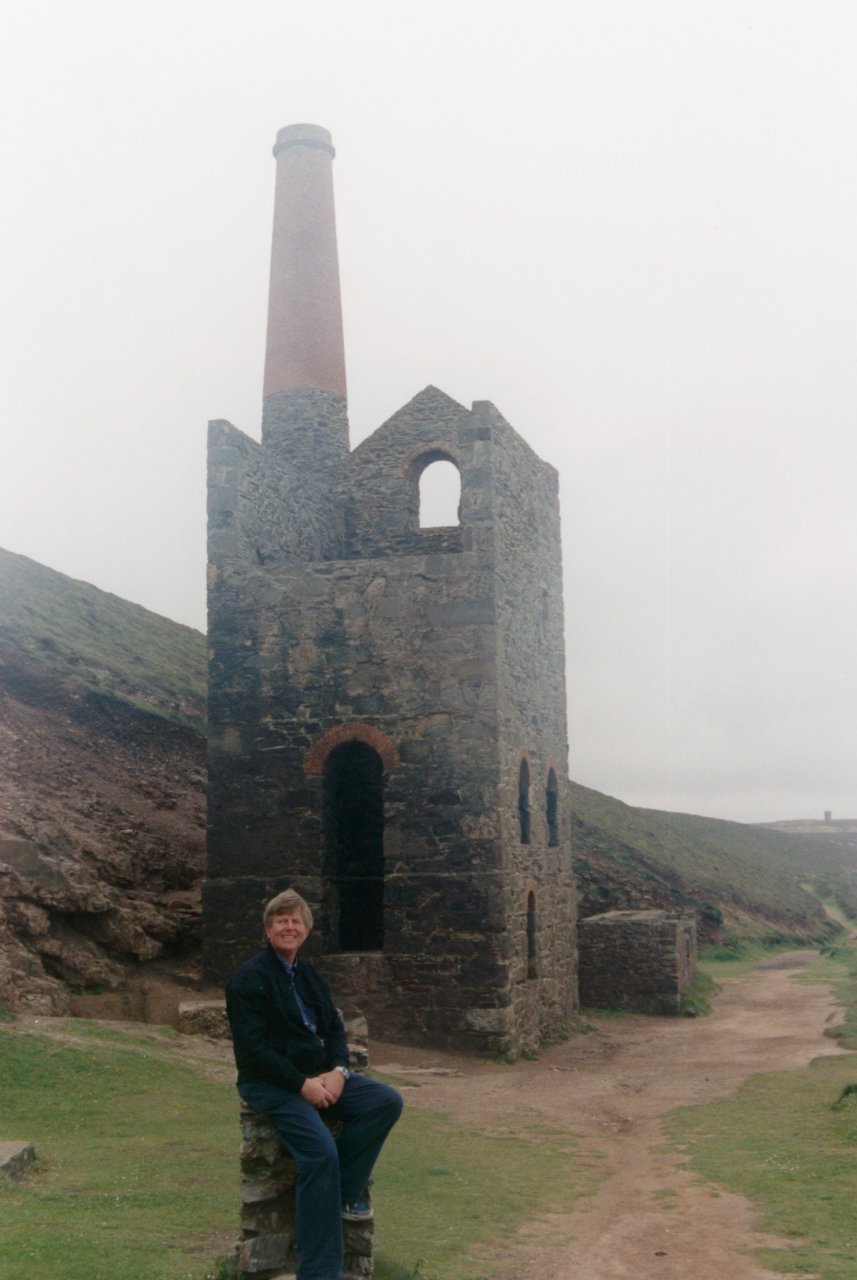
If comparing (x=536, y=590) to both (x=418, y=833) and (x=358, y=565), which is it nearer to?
(x=358, y=565)

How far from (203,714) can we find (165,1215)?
21.9 metres

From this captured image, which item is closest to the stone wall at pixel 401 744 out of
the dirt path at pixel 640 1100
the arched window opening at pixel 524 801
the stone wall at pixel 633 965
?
the arched window opening at pixel 524 801

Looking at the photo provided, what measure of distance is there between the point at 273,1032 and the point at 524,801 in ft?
39.2

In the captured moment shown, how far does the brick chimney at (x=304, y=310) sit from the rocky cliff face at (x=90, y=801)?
6840mm

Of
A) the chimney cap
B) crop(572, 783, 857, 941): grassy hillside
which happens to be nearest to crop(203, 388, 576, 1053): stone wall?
the chimney cap

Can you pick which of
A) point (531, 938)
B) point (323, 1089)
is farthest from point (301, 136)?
point (323, 1089)

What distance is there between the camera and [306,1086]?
18.2 ft

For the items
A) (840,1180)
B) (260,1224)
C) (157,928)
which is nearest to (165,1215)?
(260,1224)

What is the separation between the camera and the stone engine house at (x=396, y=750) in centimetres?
1583

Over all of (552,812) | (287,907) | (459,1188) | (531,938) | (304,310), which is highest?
(304,310)

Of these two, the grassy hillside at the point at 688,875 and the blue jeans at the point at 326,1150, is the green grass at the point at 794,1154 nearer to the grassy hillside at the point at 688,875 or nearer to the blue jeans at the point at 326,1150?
the blue jeans at the point at 326,1150

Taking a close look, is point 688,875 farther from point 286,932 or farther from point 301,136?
point 286,932

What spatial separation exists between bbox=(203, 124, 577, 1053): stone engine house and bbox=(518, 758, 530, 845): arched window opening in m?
0.04

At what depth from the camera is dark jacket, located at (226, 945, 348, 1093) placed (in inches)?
219
